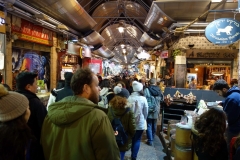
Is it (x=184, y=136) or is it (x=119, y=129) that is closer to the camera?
(x=119, y=129)

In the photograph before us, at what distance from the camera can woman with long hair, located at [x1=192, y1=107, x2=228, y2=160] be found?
8.73 feet

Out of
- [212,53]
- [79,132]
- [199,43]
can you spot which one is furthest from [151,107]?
[199,43]

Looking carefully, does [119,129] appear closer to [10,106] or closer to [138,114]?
[138,114]

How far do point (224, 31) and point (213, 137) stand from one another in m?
4.66

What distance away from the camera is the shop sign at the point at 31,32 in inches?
258

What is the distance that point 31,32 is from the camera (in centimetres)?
742

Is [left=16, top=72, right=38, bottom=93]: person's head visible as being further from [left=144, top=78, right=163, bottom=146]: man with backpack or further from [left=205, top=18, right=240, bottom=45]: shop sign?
[left=205, top=18, right=240, bottom=45]: shop sign

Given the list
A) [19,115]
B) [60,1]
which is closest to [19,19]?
[60,1]

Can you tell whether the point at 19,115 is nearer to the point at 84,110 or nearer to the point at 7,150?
the point at 7,150

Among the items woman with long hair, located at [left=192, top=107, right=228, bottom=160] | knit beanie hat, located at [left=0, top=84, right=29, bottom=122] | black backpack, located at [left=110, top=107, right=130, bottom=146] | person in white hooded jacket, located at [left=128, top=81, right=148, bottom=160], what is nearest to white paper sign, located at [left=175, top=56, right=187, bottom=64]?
person in white hooded jacket, located at [left=128, top=81, right=148, bottom=160]

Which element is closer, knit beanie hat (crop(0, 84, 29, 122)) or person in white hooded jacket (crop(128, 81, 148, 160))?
knit beanie hat (crop(0, 84, 29, 122))

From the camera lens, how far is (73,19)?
9789mm

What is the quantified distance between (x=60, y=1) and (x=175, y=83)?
23.3ft

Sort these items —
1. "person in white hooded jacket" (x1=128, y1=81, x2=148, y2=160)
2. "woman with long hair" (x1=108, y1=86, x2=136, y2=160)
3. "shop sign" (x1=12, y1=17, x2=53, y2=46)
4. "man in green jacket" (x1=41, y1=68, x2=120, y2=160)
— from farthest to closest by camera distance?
"shop sign" (x1=12, y1=17, x2=53, y2=46) → "person in white hooded jacket" (x1=128, y1=81, x2=148, y2=160) → "woman with long hair" (x1=108, y1=86, x2=136, y2=160) → "man in green jacket" (x1=41, y1=68, x2=120, y2=160)
